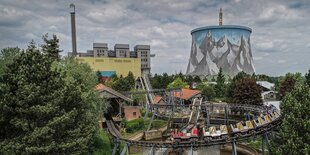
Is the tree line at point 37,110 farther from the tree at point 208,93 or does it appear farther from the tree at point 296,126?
the tree at point 208,93

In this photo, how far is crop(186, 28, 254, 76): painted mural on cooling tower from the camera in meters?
112

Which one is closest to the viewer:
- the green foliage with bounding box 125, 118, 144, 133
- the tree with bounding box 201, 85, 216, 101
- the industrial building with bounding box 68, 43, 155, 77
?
the green foliage with bounding box 125, 118, 144, 133

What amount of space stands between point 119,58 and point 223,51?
49707 mm

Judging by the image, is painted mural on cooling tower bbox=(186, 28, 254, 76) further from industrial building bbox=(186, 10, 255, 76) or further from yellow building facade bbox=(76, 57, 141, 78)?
yellow building facade bbox=(76, 57, 141, 78)

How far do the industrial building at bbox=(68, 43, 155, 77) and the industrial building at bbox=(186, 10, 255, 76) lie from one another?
31733 mm

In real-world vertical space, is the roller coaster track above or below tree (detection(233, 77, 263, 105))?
below

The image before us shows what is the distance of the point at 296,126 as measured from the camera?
57.7 feet

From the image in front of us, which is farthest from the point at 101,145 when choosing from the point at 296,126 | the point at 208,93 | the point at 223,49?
the point at 223,49

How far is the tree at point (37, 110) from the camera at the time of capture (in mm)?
15633

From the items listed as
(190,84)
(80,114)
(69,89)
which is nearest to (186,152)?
(80,114)

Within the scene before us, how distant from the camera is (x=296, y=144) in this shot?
1684 cm

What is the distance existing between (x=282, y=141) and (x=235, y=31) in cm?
10045

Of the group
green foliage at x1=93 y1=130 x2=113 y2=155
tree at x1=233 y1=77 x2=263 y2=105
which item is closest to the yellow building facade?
tree at x1=233 y1=77 x2=263 y2=105

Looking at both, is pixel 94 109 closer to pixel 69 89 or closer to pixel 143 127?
pixel 69 89
